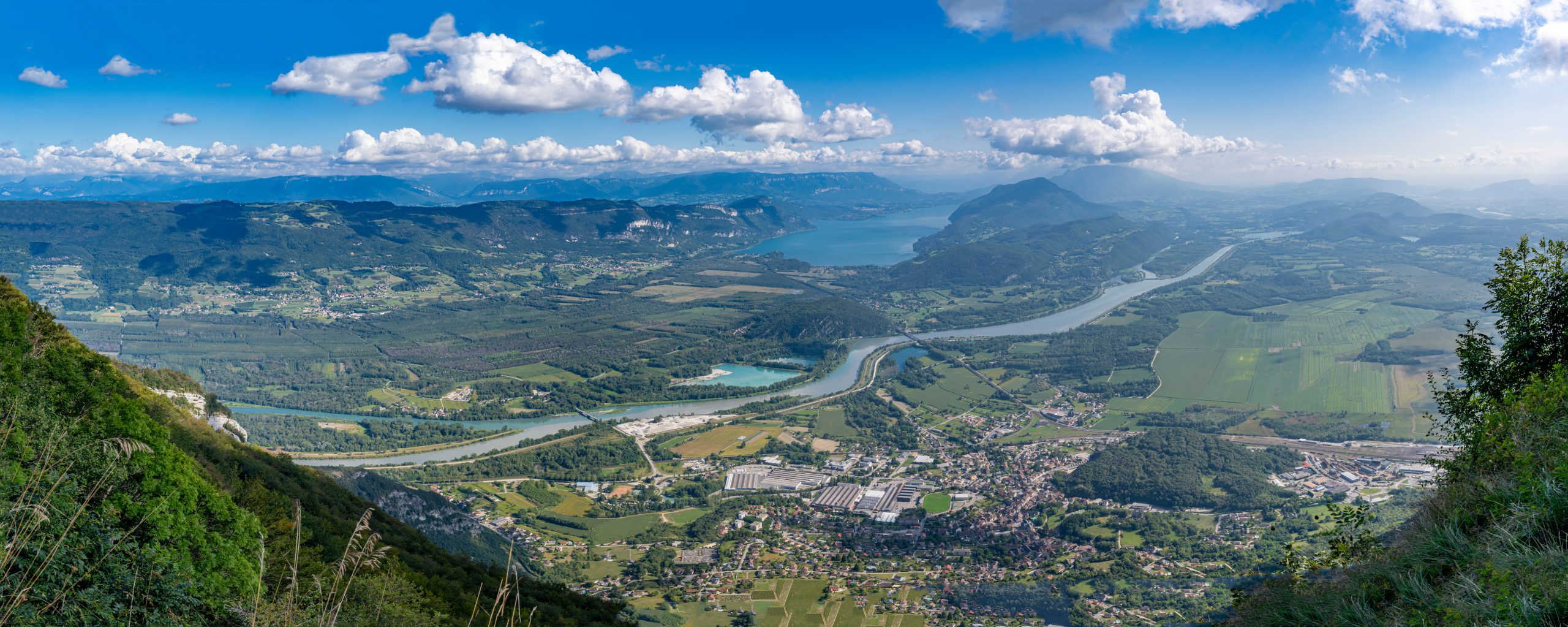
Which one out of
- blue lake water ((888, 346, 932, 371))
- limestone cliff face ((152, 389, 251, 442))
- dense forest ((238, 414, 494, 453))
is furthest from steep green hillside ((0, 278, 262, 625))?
blue lake water ((888, 346, 932, 371))

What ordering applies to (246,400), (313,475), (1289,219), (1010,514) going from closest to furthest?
(313,475), (1010,514), (246,400), (1289,219)

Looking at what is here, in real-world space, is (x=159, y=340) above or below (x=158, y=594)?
below

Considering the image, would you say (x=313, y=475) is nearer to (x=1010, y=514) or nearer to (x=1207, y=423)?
(x=1010, y=514)

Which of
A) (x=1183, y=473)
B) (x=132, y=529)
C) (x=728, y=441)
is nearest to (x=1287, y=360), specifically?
(x=1183, y=473)

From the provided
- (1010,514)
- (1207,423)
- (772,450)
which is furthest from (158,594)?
(1207,423)

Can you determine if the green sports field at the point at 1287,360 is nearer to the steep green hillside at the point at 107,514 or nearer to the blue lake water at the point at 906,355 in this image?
the blue lake water at the point at 906,355
